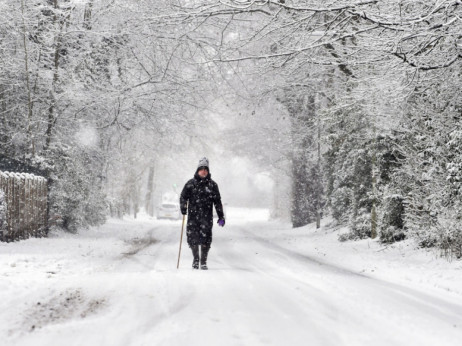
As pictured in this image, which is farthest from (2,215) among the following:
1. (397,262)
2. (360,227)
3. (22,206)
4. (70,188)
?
(360,227)

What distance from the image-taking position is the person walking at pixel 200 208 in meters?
8.98

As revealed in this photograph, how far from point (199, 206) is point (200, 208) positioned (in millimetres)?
49

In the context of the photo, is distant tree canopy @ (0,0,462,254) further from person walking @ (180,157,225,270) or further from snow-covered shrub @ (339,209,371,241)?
person walking @ (180,157,225,270)

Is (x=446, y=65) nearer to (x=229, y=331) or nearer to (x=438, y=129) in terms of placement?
(x=438, y=129)

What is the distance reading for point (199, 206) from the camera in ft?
30.3

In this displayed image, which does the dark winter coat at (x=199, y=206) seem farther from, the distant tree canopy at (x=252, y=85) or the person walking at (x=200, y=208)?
the distant tree canopy at (x=252, y=85)

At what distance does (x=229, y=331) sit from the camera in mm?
4250

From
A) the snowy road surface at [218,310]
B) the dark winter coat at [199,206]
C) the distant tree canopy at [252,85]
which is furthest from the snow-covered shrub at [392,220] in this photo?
the dark winter coat at [199,206]

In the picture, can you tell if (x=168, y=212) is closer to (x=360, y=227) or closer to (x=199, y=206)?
(x=360, y=227)

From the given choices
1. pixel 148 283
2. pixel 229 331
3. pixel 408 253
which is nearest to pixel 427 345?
pixel 229 331

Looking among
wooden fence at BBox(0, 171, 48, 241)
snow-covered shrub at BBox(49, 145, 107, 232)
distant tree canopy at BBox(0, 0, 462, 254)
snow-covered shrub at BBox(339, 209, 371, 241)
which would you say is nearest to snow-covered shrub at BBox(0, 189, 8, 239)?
wooden fence at BBox(0, 171, 48, 241)

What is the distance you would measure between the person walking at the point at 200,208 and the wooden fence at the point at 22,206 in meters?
5.11

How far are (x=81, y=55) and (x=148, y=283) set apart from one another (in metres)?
11.6

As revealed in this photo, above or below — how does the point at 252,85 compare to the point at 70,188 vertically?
above
